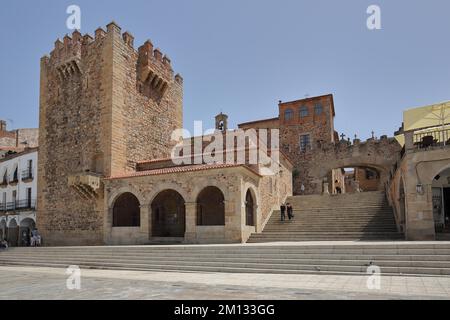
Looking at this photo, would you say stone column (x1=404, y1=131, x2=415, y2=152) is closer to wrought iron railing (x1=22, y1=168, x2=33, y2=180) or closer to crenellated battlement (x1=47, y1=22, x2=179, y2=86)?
crenellated battlement (x1=47, y1=22, x2=179, y2=86)

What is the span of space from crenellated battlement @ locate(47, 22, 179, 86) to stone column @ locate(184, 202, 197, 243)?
1004cm

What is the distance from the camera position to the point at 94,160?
74.6 ft

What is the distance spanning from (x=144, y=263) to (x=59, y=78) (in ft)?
52.7

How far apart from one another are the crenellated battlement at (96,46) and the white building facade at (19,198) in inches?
309

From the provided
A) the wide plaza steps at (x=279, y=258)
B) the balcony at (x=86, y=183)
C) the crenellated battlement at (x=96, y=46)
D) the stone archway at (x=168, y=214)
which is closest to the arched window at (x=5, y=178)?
the crenellated battlement at (x=96, y=46)

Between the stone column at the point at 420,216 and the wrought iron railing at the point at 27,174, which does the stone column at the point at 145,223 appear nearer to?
the stone column at the point at 420,216

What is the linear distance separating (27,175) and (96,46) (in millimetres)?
11997

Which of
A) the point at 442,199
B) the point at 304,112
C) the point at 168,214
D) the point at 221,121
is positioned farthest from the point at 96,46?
the point at 442,199

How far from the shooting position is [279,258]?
12445mm

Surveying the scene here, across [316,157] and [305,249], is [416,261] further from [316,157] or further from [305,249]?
[316,157]

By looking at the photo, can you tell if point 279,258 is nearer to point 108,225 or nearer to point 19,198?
point 108,225

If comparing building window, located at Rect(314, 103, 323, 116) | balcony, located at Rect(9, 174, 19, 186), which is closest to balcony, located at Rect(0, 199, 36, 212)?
balcony, located at Rect(9, 174, 19, 186)

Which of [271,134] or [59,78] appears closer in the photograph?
[59,78]
